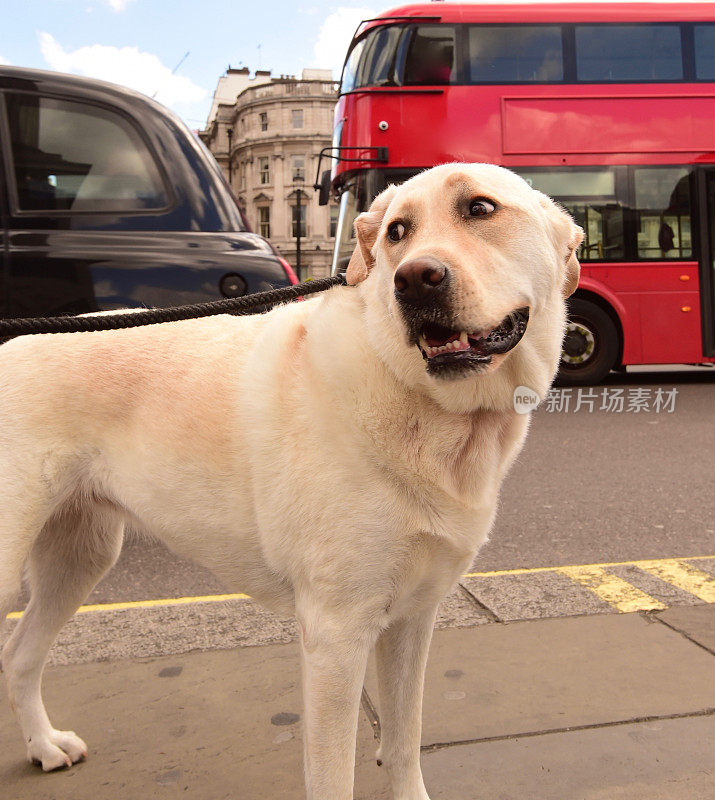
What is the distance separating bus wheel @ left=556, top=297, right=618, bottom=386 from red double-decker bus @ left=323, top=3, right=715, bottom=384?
2 centimetres

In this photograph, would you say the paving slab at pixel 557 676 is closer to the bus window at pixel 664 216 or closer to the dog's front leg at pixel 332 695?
the dog's front leg at pixel 332 695

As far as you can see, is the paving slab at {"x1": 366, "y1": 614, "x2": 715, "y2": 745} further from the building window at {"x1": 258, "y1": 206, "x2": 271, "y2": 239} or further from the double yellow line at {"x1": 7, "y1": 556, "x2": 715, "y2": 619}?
the building window at {"x1": 258, "y1": 206, "x2": 271, "y2": 239}

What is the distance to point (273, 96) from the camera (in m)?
57.0

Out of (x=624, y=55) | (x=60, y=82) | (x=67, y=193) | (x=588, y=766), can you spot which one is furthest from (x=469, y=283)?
(x=624, y=55)

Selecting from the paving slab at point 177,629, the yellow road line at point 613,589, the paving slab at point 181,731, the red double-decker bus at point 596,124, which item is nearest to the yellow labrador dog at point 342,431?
the paving slab at point 181,731

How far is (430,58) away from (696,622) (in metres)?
8.24

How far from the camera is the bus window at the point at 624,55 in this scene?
31.2 ft

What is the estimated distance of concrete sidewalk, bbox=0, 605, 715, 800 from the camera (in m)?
1.92

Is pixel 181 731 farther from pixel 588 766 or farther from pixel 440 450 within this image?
pixel 440 450

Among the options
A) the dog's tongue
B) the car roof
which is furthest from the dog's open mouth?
the car roof

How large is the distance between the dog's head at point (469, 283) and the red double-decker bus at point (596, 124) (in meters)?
7.80

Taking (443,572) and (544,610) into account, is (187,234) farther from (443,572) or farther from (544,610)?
(443,572)

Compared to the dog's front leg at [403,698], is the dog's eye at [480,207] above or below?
above

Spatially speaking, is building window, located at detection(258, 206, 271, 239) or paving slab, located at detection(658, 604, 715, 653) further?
building window, located at detection(258, 206, 271, 239)
